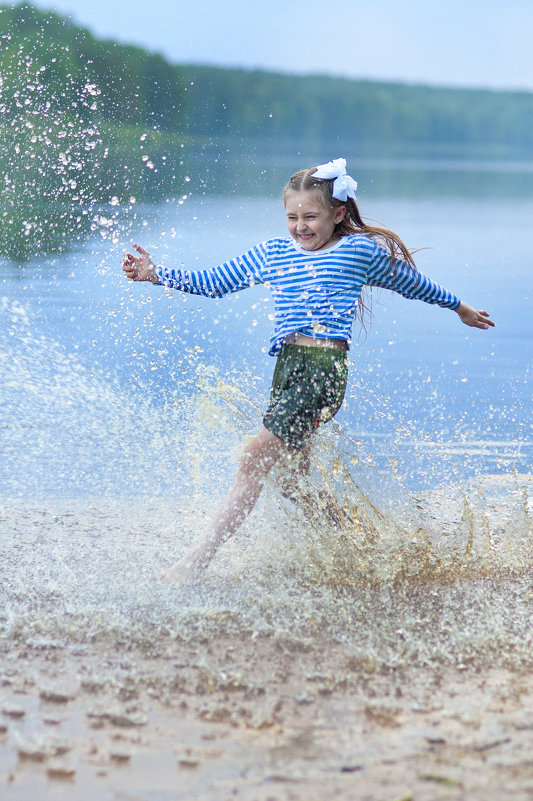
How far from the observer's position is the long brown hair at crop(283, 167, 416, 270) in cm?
421

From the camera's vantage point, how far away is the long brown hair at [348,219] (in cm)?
421

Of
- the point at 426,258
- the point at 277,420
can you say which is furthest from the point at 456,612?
the point at 426,258

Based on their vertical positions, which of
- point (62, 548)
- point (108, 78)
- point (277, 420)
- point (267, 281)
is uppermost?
point (108, 78)

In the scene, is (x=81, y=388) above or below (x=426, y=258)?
below

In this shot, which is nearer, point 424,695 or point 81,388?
point 424,695

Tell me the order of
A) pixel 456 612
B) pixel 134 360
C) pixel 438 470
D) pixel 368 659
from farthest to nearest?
pixel 134 360 < pixel 438 470 < pixel 456 612 < pixel 368 659

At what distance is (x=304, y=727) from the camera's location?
9.29 ft

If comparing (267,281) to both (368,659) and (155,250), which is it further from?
(155,250)

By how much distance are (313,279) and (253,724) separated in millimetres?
1838

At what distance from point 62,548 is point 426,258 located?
40.2 feet

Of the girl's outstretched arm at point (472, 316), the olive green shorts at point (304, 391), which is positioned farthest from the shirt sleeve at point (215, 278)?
the girl's outstretched arm at point (472, 316)

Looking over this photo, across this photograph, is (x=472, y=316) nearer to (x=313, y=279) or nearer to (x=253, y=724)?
(x=313, y=279)

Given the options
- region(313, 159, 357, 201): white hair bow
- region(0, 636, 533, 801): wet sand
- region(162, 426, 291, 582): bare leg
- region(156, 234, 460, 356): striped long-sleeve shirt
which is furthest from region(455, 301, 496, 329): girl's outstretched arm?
region(0, 636, 533, 801): wet sand

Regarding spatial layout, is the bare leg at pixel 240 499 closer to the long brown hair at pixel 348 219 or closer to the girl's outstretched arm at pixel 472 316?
the long brown hair at pixel 348 219
